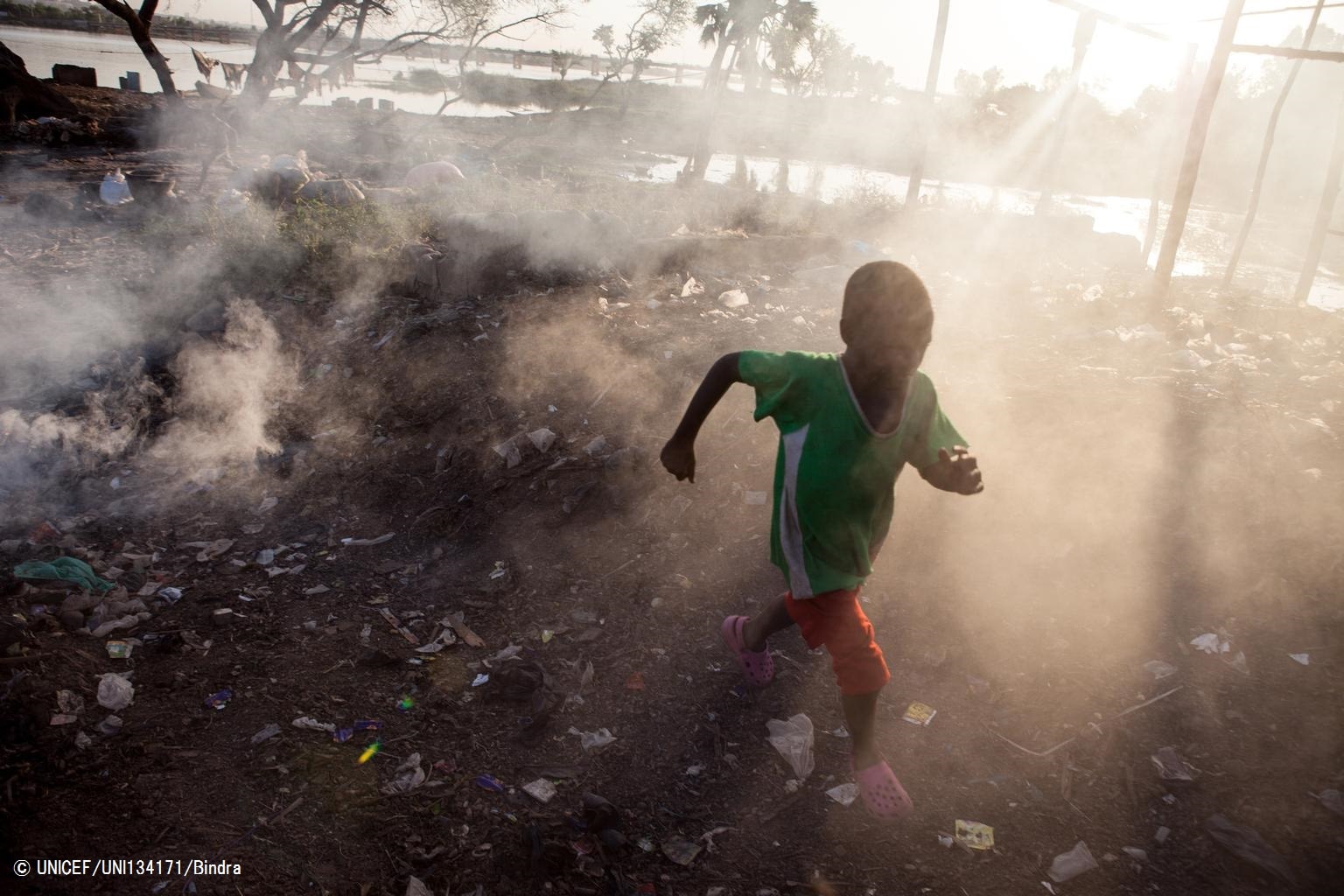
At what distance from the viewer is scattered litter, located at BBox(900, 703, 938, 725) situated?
8.14 feet

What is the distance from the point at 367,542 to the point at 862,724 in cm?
258

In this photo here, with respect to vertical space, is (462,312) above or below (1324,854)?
above

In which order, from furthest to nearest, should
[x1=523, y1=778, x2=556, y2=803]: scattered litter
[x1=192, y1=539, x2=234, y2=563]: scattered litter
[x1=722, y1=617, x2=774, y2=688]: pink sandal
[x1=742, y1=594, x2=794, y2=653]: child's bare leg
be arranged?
1. [x1=192, y1=539, x2=234, y2=563]: scattered litter
2. [x1=722, y1=617, x2=774, y2=688]: pink sandal
3. [x1=742, y1=594, x2=794, y2=653]: child's bare leg
4. [x1=523, y1=778, x2=556, y2=803]: scattered litter

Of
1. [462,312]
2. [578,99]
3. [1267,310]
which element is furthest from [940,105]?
[462,312]

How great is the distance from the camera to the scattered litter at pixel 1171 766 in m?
2.26

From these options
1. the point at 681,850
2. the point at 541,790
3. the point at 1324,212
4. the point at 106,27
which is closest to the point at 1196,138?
the point at 1324,212

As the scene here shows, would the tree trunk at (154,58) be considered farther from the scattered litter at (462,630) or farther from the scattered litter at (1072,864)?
the scattered litter at (1072,864)

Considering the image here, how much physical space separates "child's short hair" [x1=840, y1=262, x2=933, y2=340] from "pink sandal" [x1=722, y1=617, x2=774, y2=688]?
118 cm

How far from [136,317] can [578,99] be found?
28.7 metres

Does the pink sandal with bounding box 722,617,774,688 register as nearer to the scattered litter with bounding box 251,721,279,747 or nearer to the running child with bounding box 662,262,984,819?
the running child with bounding box 662,262,984,819

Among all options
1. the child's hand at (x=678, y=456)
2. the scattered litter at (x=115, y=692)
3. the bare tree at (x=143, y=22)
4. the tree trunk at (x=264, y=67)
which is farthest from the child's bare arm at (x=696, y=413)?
the tree trunk at (x=264, y=67)

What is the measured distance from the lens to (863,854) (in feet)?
6.68

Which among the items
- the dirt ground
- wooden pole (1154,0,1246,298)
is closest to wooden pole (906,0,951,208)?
wooden pole (1154,0,1246,298)

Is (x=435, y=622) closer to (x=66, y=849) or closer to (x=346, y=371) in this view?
(x=66, y=849)
